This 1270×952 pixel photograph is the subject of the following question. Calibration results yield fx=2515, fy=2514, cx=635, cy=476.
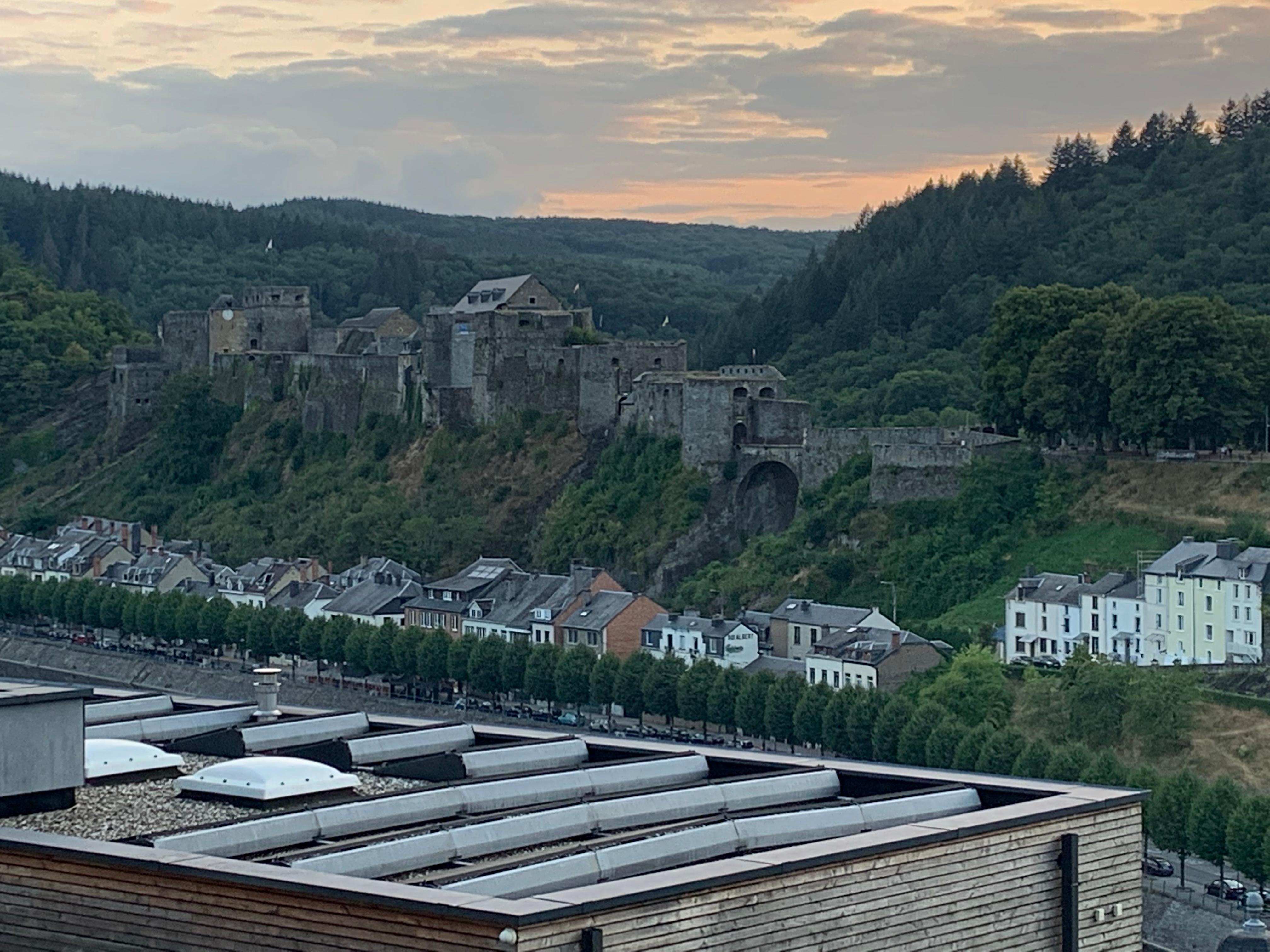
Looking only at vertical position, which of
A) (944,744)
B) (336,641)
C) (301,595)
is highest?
(944,744)

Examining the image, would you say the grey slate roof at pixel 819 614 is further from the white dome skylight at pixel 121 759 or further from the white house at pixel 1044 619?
the white dome skylight at pixel 121 759

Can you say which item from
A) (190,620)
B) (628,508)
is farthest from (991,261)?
(190,620)

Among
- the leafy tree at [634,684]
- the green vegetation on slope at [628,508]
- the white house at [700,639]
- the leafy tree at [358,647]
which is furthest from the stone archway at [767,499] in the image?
the leafy tree at [358,647]

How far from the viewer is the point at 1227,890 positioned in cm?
4591

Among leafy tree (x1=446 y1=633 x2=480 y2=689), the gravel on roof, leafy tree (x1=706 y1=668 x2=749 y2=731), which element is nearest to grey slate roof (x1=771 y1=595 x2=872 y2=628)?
leafy tree (x1=706 y1=668 x2=749 y2=731)

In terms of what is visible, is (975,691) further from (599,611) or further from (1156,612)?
(599,611)

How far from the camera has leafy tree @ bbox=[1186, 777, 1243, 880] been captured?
46375mm

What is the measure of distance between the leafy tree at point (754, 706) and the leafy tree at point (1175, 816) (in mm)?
13772

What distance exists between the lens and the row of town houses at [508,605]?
62344 millimetres

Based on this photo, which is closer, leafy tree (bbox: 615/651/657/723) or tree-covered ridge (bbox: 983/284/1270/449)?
leafy tree (bbox: 615/651/657/723)

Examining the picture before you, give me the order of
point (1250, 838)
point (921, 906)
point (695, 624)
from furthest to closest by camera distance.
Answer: point (695, 624) < point (1250, 838) < point (921, 906)

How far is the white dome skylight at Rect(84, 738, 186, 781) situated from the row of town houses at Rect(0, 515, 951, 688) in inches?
1375

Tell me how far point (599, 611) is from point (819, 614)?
799 cm

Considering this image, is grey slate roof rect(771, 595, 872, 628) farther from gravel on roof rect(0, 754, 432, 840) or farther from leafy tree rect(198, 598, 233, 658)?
gravel on roof rect(0, 754, 432, 840)
